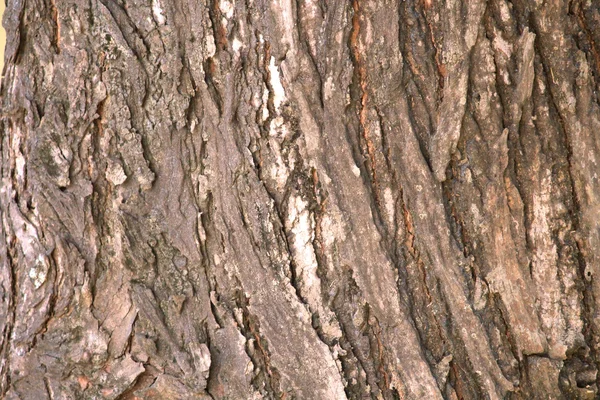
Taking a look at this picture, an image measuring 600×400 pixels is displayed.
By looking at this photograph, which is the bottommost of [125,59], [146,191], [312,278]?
[312,278]

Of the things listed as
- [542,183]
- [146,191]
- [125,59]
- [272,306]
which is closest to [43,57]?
[125,59]

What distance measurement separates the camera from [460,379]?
1.10 m

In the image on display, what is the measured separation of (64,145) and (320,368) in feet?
1.88

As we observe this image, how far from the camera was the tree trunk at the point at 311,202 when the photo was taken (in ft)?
3.53

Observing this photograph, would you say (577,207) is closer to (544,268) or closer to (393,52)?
(544,268)

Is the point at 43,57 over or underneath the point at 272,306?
over

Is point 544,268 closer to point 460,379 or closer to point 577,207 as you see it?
point 577,207

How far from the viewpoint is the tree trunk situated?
1075 mm

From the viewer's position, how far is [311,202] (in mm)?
1099

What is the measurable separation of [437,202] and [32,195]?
69 centimetres

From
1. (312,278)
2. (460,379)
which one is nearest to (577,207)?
(460,379)

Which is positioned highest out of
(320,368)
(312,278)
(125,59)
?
(125,59)

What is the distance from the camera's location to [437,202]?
1.08m

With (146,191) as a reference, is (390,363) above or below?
below
